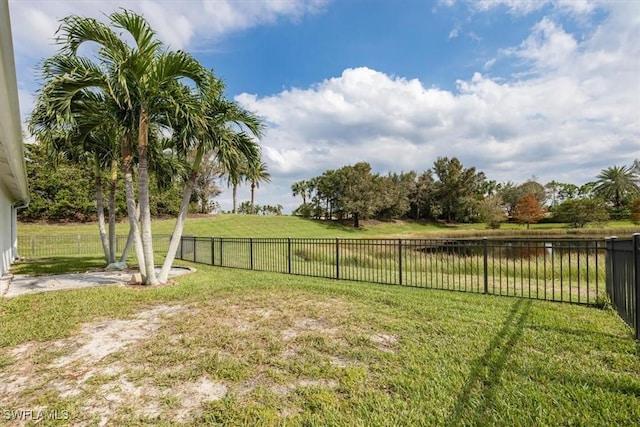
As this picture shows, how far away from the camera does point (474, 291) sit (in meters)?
6.04

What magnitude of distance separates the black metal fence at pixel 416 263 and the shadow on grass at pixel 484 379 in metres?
2.34

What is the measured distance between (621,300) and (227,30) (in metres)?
10.0

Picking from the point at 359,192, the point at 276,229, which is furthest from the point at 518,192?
the point at 276,229

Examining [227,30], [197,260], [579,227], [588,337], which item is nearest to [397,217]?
[579,227]

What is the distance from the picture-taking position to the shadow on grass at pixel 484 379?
2105 millimetres

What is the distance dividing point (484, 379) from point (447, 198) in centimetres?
4518

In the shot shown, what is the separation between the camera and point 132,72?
615cm

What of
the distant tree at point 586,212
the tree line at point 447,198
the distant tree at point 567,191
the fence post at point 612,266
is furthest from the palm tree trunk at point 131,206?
the distant tree at point 567,191

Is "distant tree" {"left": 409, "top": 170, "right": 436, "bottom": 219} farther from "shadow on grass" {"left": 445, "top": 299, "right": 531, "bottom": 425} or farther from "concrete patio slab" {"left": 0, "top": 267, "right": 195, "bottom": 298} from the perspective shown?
"shadow on grass" {"left": 445, "top": 299, "right": 531, "bottom": 425}

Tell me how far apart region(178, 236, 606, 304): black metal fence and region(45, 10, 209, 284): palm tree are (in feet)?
12.8

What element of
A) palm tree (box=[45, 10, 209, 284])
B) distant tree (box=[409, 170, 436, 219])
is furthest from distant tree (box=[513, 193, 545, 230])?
palm tree (box=[45, 10, 209, 284])

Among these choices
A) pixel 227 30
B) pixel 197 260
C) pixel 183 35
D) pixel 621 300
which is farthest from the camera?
pixel 197 260

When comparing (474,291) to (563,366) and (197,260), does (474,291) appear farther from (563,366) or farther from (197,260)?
(197,260)

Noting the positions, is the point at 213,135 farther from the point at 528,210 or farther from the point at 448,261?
the point at 528,210
